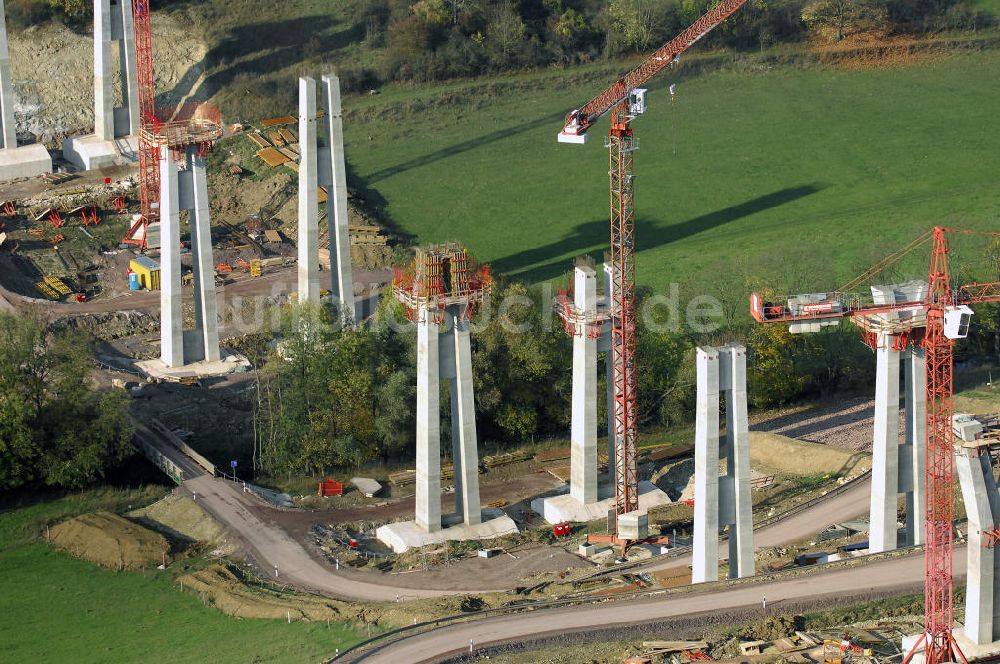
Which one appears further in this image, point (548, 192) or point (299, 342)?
point (548, 192)

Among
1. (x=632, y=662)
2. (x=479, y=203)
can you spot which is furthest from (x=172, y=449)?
(x=479, y=203)

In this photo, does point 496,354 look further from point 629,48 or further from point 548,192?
point 629,48

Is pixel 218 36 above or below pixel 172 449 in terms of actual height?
above

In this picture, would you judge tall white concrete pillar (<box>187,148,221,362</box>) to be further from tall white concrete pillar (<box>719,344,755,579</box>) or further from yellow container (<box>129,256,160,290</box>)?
tall white concrete pillar (<box>719,344,755,579</box>)

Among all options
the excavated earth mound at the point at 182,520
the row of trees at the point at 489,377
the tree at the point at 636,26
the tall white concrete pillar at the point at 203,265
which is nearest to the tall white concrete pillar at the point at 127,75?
the tall white concrete pillar at the point at 203,265

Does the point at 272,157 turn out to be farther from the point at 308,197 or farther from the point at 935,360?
the point at 935,360
